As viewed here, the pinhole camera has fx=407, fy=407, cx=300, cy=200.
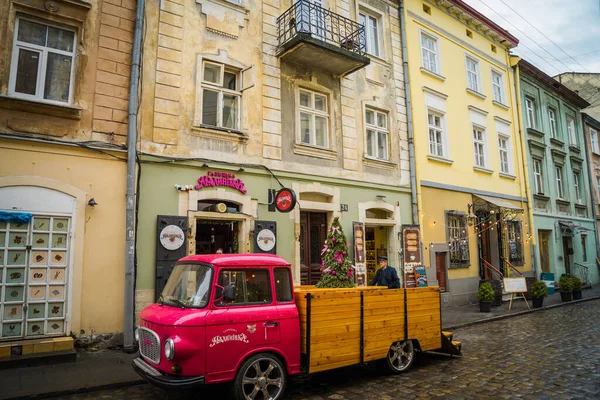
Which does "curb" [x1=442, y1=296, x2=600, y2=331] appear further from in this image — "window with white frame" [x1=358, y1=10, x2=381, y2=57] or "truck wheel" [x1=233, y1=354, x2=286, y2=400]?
"window with white frame" [x1=358, y1=10, x2=381, y2=57]

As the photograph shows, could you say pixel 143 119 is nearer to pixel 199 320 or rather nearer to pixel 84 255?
pixel 84 255

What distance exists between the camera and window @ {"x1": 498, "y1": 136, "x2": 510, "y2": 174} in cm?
1988

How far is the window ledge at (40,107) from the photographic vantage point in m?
7.97

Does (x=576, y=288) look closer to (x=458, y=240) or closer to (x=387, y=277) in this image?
(x=458, y=240)

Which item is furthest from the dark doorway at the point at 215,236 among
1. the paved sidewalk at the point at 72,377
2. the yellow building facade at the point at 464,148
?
the yellow building facade at the point at 464,148

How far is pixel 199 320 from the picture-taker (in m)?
5.18

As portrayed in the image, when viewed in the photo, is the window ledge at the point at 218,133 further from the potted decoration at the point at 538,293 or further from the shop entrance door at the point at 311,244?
the potted decoration at the point at 538,293

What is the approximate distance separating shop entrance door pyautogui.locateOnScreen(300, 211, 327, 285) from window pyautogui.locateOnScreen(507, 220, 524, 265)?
429 inches

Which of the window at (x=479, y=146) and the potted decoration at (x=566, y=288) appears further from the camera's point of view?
the window at (x=479, y=146)

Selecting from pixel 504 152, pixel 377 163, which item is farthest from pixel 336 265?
pixel 504 152

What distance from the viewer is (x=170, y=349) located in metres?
5.03

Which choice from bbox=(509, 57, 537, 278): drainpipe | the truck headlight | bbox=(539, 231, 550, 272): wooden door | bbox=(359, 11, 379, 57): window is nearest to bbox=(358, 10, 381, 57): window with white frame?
bbox=(359, 11, 379, 57): window

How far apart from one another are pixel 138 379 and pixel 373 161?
9968 millimetres

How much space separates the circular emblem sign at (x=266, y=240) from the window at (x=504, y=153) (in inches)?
546
